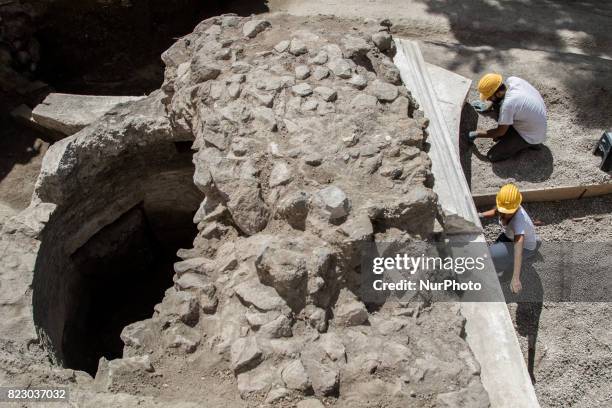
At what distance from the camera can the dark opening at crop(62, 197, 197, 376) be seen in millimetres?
5078

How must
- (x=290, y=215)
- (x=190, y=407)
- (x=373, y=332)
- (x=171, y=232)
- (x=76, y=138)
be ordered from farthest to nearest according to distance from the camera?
(x=171, y=232) < (x=76, y=138) < (x=290, y=215) < (x=373, y=332) < (x=190, y=407)

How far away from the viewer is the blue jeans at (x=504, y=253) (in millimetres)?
4836

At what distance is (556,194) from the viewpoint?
5.48 meters

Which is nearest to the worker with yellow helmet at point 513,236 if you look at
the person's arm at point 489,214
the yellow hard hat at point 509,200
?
the yellow hard hat at point 509,200

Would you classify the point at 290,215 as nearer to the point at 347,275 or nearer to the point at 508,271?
the point at 347,275

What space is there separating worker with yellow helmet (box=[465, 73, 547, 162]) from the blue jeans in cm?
123

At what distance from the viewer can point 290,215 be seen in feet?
11.0

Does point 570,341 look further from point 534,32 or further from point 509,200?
point 534,32

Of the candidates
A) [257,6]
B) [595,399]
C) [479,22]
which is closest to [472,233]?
[595,399]

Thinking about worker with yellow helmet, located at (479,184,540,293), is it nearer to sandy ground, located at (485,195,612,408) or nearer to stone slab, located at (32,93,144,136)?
sandy ground, located at (485,195,612,408)

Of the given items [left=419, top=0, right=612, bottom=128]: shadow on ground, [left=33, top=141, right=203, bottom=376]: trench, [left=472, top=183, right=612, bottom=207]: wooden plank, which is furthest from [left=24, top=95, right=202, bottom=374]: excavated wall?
[left=419, top=0, right=612, bottom=128]: shadow on ground

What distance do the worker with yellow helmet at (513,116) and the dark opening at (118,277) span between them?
312 centimetres

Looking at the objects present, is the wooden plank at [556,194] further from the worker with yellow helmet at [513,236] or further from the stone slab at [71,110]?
the stone slab at [71,110]

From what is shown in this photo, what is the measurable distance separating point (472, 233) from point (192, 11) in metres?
5.88
